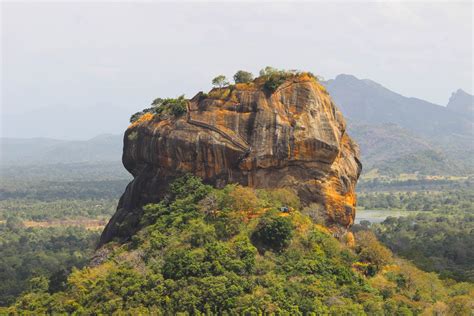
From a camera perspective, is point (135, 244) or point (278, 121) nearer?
point (135, 244)

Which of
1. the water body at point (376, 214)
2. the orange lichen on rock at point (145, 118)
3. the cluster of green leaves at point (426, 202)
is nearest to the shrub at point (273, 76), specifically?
the orange lichen on rock at point (145, 118)

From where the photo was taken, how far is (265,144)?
35.9 meters

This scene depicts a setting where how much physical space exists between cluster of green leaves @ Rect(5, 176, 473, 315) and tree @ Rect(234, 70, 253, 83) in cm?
814

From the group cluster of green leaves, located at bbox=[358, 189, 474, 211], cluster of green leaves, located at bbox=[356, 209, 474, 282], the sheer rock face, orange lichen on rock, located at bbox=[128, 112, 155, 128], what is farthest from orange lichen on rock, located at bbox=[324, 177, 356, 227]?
cluster of green leaves, located at bbox=[358, 189, 474, 211]

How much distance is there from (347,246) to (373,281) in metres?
4.07

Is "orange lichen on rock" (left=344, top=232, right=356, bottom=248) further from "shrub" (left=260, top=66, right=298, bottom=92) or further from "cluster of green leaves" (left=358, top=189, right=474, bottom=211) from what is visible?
"cluster of green leaves" (left=358, top=189, right=474, bottom=211)

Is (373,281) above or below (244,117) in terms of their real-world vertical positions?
below

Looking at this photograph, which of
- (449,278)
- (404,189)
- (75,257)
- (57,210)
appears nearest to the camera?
(449,278)

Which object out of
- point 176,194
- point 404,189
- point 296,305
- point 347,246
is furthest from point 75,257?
point 404,189

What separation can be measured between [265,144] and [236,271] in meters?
9.95

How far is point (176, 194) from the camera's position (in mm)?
36438

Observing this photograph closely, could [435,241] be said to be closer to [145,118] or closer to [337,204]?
[337,204]

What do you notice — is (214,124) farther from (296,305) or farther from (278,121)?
(296,305)

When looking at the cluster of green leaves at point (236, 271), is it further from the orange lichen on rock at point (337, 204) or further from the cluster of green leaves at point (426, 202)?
the cluster of green leaves at point (426, 202)
